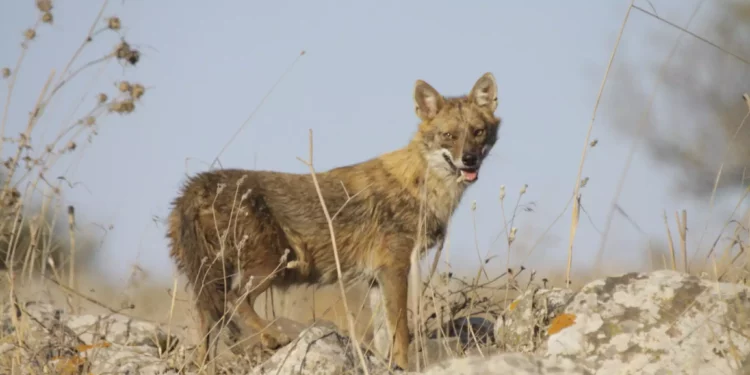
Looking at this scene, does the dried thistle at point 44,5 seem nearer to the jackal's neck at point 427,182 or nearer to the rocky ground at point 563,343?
the rocky ground at point 563,343

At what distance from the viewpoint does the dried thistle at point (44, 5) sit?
4.59 meters

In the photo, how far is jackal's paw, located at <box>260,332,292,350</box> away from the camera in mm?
4777

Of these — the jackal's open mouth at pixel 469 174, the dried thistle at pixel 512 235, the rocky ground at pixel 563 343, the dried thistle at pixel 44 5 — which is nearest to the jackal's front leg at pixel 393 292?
the jackal's open mouth at pixel 469 174

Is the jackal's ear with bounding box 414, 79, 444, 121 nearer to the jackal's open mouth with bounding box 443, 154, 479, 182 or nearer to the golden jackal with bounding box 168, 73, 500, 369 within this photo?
the golden jackal with bounding box 168, 73, 500, 369

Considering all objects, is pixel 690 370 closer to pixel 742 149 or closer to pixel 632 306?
pixel 632 306

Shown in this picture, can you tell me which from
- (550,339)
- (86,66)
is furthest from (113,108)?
(550,339)

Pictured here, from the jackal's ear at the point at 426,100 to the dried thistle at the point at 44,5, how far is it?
353cm

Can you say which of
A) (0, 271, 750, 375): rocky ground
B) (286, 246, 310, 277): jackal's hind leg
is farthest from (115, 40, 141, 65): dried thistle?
(286, 246, 310, 277): jackal's hind leg

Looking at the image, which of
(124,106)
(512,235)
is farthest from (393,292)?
(124,106)

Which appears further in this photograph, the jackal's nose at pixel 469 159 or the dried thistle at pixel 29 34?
the jackal's nose at pixel 469 159

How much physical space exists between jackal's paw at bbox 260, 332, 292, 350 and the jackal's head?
2.44 metres

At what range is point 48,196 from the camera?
5.01 metres

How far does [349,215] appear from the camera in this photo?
23.0ft

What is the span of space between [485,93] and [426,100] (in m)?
0.47
